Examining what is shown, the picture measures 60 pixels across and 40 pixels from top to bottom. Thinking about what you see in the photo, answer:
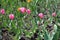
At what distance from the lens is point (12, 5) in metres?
2.65

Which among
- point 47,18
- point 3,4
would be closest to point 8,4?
point 3,4

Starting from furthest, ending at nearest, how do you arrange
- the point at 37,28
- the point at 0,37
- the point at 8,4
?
the point at 8,4, the point at 37,28, the point at 0,37

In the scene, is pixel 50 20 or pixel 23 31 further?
pixel 50 20

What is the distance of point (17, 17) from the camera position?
242cm

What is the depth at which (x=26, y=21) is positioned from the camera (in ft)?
8.11

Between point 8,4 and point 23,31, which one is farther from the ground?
point 8,4

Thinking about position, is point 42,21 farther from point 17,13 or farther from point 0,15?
point 0,15

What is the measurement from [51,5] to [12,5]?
54 cm

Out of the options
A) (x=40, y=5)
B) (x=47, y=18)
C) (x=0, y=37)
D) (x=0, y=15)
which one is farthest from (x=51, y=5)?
(x=0, y=37)

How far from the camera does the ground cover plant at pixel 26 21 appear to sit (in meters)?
2.20

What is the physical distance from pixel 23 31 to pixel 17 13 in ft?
0.92

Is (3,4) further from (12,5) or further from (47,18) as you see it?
(47,18)

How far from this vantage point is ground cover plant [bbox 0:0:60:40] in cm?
220

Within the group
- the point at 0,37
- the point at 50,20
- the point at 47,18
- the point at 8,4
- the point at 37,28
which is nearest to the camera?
the point at 0,37
